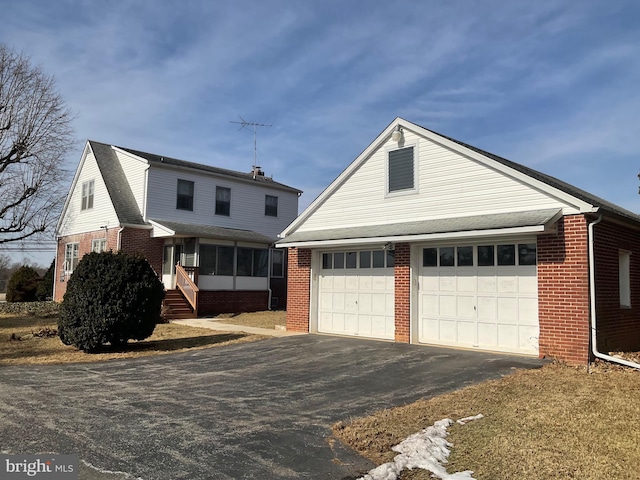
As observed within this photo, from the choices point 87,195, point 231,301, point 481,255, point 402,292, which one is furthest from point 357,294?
point 87,195

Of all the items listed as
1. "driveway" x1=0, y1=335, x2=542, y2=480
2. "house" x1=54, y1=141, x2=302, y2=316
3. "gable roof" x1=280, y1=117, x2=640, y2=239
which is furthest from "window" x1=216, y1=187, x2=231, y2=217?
"driveway" x1=0, y1=335, x2=542, y2=480

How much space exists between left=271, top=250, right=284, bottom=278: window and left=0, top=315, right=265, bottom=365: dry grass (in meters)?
8.49

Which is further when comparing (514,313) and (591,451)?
(514,313)

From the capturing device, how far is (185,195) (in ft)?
78.9

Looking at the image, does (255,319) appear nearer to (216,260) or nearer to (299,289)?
(216,260)

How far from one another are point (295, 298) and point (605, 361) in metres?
8.68

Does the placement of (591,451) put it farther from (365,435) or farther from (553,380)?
(553,380)

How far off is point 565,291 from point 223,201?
18.3 metres

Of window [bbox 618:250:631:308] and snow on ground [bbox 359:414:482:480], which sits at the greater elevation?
window [bbox 618:250:631:308]

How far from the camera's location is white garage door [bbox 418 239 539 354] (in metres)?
11.1

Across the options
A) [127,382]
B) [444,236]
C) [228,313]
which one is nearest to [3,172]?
[228,313]

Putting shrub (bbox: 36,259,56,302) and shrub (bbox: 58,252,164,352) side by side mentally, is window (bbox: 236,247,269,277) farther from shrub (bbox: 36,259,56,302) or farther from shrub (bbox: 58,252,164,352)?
shrub (bbox: 36,259,56,302)

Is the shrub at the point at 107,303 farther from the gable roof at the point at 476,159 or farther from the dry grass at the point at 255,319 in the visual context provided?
the dry grass at the point at 255,319

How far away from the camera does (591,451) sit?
5.03 m
